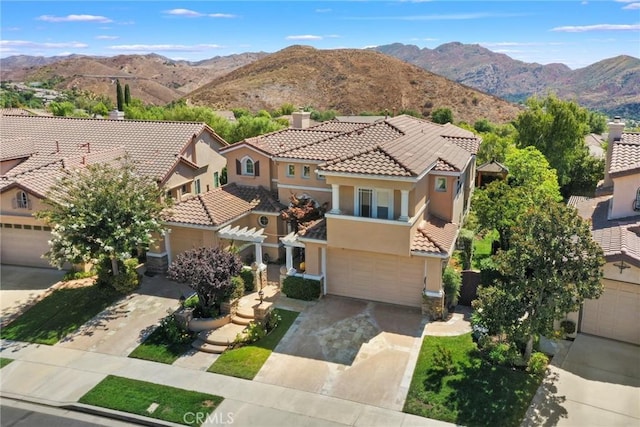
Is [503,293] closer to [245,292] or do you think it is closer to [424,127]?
[245,292]

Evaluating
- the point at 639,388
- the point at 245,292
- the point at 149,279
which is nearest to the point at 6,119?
the point at 149,279

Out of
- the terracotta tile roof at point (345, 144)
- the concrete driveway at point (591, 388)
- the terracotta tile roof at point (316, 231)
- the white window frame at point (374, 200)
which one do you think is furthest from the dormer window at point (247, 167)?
the concrete driveway at point (591, 388)

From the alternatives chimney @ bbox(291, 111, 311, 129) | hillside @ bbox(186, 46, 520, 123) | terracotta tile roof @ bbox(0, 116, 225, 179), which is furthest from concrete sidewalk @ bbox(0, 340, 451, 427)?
hillside @ bbox(186, 46, 520, 123)

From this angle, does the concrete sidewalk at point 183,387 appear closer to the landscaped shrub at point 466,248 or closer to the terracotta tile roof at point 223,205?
the terracotta tile roof at point 223,205

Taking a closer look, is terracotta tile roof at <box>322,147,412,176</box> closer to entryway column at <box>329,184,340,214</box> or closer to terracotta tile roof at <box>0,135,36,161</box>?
entryway column at <box>329,184,340,214</box>

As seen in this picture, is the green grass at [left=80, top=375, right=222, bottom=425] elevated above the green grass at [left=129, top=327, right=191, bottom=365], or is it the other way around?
the green grass at [left=129, top=327, right=191, bottom=365]

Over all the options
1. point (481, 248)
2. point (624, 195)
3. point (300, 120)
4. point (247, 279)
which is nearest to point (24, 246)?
point (247, 279)
